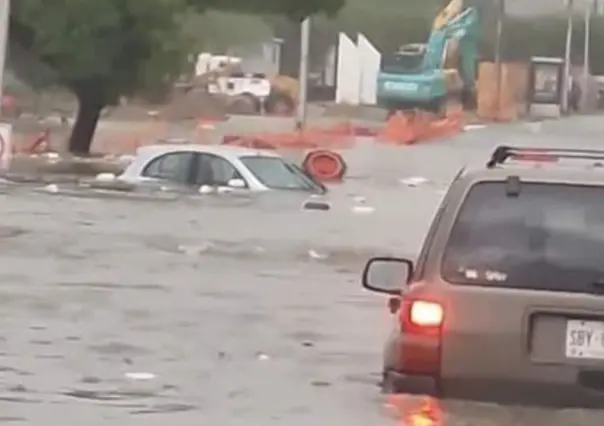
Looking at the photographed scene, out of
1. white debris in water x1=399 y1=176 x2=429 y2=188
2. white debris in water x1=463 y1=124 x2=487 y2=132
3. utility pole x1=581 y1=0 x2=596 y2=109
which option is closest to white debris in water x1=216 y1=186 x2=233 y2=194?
white debris in water x1=399 y1=176 x2=429 y2=188

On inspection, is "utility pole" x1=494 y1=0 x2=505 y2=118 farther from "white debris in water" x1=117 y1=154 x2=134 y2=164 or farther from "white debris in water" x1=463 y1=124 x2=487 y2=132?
"white debris in water" x1=117 y1=154 x2=134 y2=164

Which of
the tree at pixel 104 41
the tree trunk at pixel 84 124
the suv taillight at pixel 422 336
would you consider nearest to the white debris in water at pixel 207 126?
the tree trunk at pixel 84 124

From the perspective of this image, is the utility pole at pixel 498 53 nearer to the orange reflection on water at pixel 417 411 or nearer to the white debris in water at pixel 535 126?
the white debris in water at pixel 535 126

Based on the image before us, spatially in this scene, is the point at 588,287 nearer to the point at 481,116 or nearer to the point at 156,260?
the point at 156,260

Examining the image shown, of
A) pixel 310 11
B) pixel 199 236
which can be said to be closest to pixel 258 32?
pixel 310 11

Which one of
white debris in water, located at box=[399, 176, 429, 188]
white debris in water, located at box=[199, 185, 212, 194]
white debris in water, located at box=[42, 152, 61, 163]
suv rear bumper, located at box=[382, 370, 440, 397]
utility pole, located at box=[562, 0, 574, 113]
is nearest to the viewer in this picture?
suv rear bumper, located at box=[382, 370, 440, 397]

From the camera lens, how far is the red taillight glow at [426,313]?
29.0 ft

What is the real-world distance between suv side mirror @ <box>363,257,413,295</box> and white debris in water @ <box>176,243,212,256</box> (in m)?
11.9

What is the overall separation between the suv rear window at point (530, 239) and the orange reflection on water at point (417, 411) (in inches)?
27.4

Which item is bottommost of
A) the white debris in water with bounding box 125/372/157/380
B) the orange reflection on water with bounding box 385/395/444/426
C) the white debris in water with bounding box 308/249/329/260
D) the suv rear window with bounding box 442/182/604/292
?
the white debris in water with bounding box 308/249/329/260

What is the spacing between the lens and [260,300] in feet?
57.7

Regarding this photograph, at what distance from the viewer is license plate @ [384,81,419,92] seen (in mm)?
78875

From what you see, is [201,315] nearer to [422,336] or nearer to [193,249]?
[193,249]

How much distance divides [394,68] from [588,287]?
245 feet
